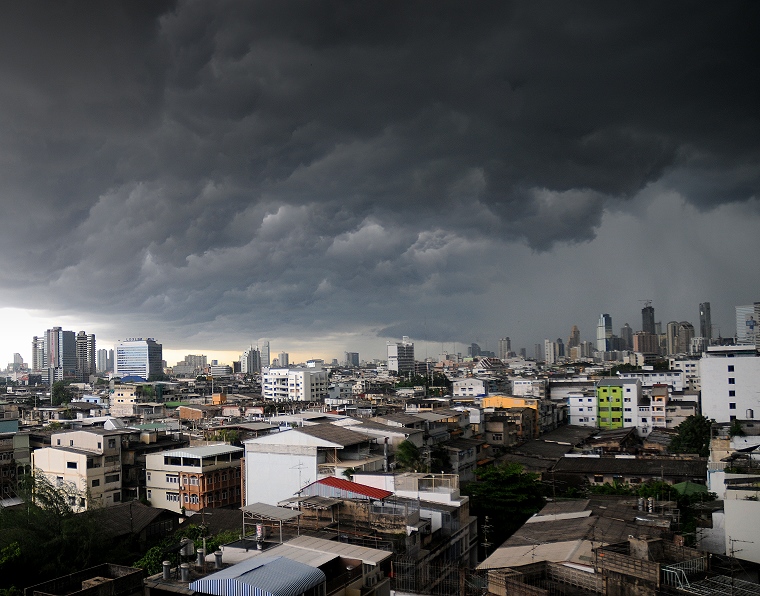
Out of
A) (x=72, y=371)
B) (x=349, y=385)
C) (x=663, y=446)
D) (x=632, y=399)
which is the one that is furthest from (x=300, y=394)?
(x=72, y=371)

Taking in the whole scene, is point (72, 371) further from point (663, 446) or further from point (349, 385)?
point (663, 446)

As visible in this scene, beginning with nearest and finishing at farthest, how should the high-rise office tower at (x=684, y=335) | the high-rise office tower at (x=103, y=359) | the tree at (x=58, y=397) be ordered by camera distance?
the tree at (x=58, y=397) → the high-rise office tower at (x=684, y=335) → the high-rise office tower at (x=103, y=359)

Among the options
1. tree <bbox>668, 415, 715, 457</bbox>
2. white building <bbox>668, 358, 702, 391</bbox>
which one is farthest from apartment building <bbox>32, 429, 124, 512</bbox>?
white building <bbox>668, 358, 702, 391</bbox>

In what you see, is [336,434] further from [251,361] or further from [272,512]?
[251,361]

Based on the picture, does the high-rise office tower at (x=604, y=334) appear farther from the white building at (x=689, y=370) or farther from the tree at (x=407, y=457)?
the tree at (x=407, y=457)

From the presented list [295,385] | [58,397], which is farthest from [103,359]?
[295,385]

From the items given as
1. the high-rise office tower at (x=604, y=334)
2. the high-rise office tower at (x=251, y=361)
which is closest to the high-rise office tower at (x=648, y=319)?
the high-rise office tower at (x=604, y=334)
